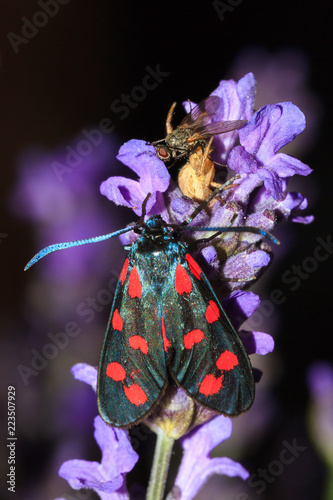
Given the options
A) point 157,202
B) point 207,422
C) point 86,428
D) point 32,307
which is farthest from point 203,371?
point 32,307

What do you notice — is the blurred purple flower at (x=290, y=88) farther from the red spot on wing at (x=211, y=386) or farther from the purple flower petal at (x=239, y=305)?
the red spot on wing at (x=211, y=386)

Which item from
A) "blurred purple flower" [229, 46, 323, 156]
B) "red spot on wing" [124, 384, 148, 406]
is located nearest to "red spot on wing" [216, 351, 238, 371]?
"red spot on wing" [124, 384, 148, 406]

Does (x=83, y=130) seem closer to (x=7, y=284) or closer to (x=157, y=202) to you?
(x=7, y=284)

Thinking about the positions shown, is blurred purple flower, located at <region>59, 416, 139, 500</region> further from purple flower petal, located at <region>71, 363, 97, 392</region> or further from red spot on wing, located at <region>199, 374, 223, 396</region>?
red spot on wing, located at <region>199, 374, 223, 396</region>

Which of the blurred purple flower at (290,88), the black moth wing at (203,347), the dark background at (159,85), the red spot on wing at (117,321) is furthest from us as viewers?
the dark background at (159,85)

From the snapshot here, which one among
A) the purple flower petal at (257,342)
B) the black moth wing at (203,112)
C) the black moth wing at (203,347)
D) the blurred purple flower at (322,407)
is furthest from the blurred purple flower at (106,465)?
the blurred purple flower at (322,407)
